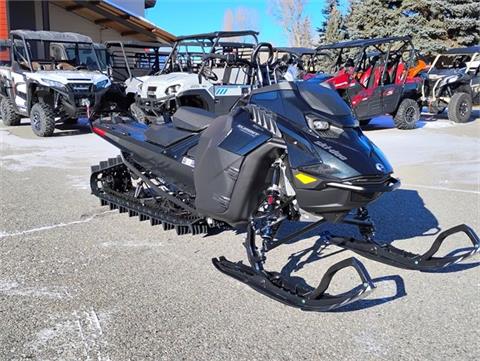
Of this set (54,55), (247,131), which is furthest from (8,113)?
(247,131)

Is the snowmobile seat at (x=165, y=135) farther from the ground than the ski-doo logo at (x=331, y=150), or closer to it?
closer to it

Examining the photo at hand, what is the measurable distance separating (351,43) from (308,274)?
8582 millimetres

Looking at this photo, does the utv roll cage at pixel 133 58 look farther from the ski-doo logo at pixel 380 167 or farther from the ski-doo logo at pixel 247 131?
the ski-doo logo at pixel 380 167

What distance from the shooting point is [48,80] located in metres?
9.85

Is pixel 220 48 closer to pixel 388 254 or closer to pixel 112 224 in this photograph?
pixel 112 224

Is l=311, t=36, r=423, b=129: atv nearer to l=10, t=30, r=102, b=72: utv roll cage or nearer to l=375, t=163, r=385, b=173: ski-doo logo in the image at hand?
l=10, t=30, r=102, b=72: utv roll cage

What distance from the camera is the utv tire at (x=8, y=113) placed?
11.5 m

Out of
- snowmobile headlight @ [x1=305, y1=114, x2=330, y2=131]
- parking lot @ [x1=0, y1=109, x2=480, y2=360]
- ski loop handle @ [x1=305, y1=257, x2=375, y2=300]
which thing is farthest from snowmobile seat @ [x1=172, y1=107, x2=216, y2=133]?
ski loop handle @ [x1=305, y1=257, x2=375, y2=300]

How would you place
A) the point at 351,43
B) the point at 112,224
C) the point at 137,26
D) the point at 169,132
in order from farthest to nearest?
the point at 137,26, the point at 351,43, the point at 112,224, the point at 169,132

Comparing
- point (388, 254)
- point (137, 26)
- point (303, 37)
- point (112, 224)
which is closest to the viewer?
point (388, 254)

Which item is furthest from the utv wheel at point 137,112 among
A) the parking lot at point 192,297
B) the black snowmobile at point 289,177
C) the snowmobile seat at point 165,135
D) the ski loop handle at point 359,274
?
the ski loop handle at point 359,274

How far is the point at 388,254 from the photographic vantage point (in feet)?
10.8

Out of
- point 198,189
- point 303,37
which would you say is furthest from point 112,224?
point 303,37

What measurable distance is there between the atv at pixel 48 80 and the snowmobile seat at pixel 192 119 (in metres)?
6.38
